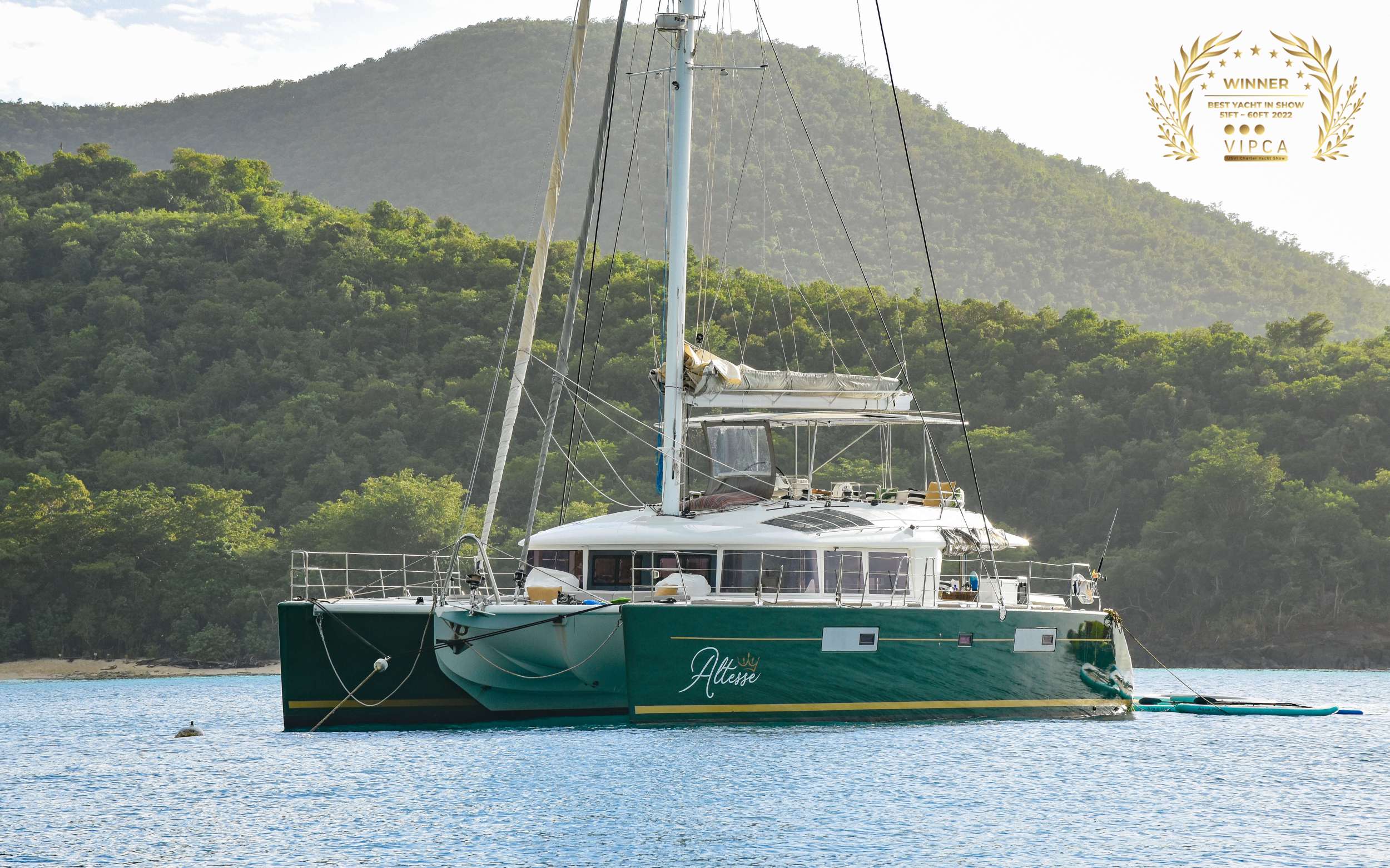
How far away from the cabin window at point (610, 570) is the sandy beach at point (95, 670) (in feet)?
97.8

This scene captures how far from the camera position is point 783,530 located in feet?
69.8

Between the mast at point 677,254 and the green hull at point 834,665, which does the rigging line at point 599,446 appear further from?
the green hull at point 834,665

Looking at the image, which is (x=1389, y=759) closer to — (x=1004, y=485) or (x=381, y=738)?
(x=381, y=738)

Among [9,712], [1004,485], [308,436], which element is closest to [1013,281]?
[1004,485]

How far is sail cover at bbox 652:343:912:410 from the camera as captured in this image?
73.8 feet

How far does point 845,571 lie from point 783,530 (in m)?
1.08

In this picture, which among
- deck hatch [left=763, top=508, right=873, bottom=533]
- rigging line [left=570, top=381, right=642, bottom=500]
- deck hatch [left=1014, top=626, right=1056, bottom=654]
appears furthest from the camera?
rigging line [left=570, top=381, right=642, bottom=500]

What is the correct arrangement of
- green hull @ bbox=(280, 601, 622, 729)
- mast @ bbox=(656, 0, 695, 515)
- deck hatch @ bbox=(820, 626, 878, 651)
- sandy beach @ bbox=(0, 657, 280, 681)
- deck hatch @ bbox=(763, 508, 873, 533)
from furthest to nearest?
sandy beach @ bbox=(0, 657, 280, 681), mast @ bbox=(656, 0, 695, 515), deck hatch @ bbox=(763, 508, 873, 533), green hull @ bbox=(280, 601, 622, 729), deck hatch @ bbox=(820, 626, 878, 651)

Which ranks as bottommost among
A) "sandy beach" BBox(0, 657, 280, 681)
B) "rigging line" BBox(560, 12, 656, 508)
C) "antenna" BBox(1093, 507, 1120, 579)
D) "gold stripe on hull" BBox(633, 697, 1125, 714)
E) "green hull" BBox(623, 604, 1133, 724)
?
"sandy beach" BBox(0, 657, 280, 681)

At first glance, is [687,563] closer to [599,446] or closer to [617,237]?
[617,237]

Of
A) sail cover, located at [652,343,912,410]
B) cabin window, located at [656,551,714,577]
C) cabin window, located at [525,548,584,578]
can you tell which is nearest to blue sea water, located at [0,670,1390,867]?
cabin window, located at [656,551,714,577]

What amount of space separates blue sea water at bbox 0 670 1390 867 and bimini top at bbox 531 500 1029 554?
266 cm

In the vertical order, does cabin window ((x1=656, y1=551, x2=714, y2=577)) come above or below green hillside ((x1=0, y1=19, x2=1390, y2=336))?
below

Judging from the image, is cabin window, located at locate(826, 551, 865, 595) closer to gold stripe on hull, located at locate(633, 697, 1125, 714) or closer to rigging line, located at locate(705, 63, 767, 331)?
gold stripe on hull, located at locate(633, 697, 1125, 714)
